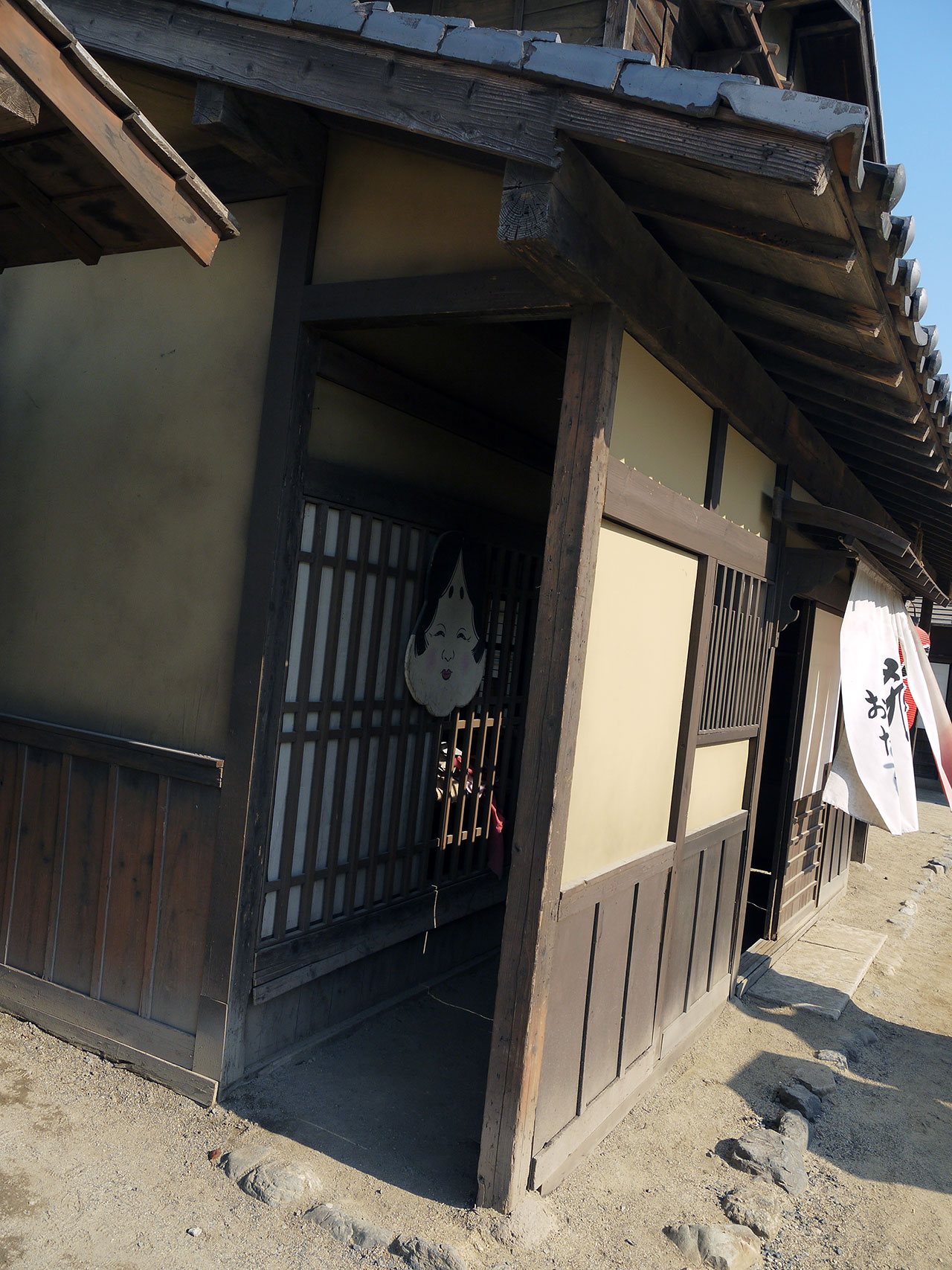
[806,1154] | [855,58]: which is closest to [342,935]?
[806,1154]

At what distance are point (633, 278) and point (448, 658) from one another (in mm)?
2639

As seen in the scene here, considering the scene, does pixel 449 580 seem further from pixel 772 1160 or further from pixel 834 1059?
pixel 834 1059

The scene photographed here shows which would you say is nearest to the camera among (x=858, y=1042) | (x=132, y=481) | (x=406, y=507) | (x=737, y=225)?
(x=737, y=225)

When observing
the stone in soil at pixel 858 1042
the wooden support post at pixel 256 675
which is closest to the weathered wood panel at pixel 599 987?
the wooden support post at pixel 256 675

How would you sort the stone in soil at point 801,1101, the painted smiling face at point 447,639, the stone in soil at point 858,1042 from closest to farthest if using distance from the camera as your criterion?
the stone in soil at point 801,1101, the painted smiling face at point 447,639, the stone in soil at point 858,1042

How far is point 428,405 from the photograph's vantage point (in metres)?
5.11

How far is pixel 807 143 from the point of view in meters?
2.55

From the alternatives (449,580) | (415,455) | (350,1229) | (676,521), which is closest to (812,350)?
(676,521)

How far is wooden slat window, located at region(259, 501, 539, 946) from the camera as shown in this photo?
173 inches


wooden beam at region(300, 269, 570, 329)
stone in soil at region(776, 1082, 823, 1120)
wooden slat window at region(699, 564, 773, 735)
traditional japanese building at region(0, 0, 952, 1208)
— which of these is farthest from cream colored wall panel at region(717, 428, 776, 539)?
stone in soil at region(776, 1082, 823, 1120)

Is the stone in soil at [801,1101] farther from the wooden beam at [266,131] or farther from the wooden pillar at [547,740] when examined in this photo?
the wooden beam at [266,131]

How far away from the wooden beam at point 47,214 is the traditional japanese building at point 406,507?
2.5 inches

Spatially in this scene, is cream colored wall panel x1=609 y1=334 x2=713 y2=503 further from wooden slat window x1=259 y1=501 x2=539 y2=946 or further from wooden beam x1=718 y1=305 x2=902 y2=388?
wooden slat window x1=259 y1=501 x2=539 y2=946

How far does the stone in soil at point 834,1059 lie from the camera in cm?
546
